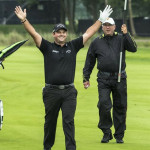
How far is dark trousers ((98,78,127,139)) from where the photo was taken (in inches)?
409

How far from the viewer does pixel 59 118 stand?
Result: 42.3ft

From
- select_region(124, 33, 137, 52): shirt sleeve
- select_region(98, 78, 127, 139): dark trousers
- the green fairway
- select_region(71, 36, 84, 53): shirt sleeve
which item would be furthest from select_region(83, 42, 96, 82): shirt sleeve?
select_region(71, 36, 84, 53): shirt sleeve

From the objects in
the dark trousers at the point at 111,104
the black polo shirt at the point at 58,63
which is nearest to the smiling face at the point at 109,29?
the dark trousers at the point at 111,104

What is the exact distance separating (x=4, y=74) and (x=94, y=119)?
9.51 m

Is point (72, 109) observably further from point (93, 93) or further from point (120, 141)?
point (93, 93)

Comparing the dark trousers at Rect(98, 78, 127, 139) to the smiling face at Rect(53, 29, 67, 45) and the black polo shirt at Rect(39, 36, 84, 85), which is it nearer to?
the black polo shirt at Rect(39, 36, 84, 85)

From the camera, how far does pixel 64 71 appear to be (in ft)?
28.9

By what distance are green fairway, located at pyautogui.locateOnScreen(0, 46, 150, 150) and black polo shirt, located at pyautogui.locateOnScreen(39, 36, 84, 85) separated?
1.40 metres

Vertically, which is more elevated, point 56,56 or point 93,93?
point 56,56

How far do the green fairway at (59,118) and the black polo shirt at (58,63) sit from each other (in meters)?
1.40

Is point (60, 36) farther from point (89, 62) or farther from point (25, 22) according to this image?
point (89, 62)

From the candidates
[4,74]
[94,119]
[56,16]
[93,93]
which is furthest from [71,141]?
[56,16]

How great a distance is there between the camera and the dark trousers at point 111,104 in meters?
10.4

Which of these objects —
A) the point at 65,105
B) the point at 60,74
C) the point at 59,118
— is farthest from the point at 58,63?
the point at 59,118
